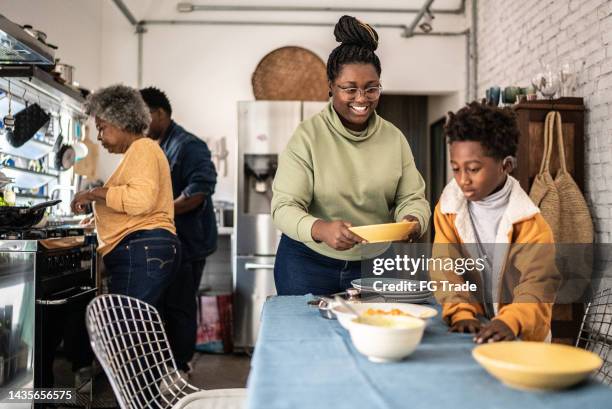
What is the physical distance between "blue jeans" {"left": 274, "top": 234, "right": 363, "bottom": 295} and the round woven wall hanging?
3.36 m

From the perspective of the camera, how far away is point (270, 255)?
14.6 ft

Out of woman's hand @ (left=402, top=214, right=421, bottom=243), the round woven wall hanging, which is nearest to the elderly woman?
woman's hand @ (left=402, top=214, right=421, bottom=243)

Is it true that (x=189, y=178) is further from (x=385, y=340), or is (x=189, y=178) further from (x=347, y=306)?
(x=385, y=340)

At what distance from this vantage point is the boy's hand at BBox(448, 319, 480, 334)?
1279 millimetres

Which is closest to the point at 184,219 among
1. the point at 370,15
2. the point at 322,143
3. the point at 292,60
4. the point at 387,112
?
the point at 322,143

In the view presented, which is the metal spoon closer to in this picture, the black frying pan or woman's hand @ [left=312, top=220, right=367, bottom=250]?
woman's hand @ [left=312, top=220, right=367, bottom=250]

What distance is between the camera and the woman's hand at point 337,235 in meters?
1.49

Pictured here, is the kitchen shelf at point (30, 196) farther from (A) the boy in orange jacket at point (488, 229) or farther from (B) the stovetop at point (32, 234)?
(A) the boy in orange jacket at point (488, 229)

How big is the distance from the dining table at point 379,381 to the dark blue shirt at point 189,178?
222 centimetres

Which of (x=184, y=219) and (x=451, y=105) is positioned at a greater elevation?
(x=451, y=105)

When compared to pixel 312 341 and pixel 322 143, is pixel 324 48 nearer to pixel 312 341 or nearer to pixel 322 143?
A: pixel 322 143

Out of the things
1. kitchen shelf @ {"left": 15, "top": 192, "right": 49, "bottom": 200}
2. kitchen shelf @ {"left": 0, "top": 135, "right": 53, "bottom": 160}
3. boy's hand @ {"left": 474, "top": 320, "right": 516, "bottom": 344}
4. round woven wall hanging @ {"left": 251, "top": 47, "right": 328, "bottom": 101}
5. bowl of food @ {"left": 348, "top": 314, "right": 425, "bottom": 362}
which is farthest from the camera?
round woven wall hanging @ {"left": 251, "top": 47, "right": 328, "bottom": 101}

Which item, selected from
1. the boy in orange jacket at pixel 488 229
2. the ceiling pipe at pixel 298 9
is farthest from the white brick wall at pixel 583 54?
the boy in orange jacket at pixel 488 229

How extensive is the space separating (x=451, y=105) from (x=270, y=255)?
7.76 ft
